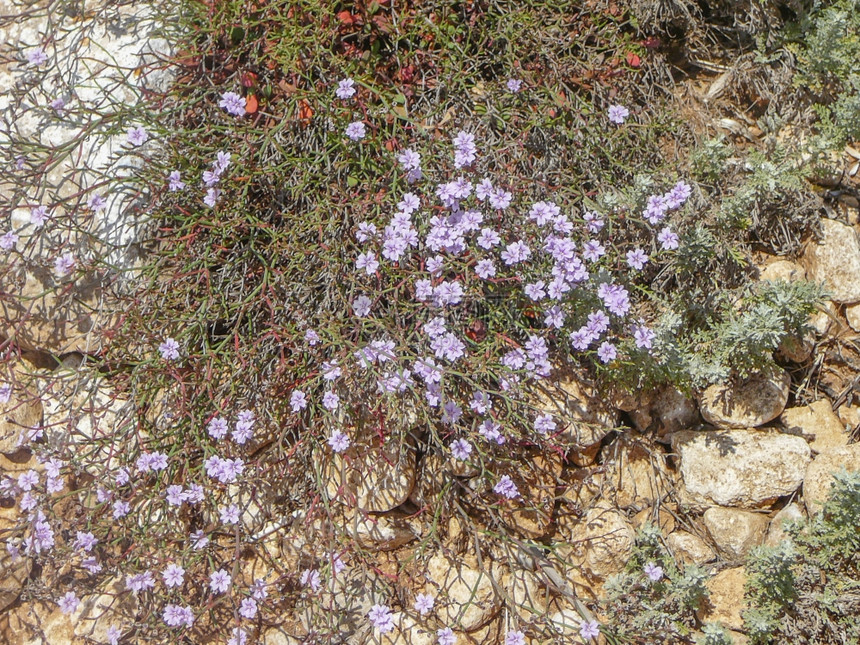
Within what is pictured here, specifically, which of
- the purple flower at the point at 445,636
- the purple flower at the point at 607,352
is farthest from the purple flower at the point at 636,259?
the purple flower at the point at 445,636

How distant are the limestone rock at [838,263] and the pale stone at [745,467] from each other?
2.88ft

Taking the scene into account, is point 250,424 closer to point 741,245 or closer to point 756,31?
point 741,245

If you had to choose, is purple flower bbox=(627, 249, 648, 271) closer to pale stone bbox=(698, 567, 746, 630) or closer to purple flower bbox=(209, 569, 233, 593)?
pale stone bbox=(698, 567, 746, 630)

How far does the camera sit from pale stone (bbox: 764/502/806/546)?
407 cm

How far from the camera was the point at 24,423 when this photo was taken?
425 centimetres

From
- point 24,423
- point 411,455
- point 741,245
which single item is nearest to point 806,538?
point 741,245

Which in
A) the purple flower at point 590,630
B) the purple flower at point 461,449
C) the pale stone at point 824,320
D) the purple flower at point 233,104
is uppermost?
the purple flower at point 233,104

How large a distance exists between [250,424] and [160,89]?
2.06 meters

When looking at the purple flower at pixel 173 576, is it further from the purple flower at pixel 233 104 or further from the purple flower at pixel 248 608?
the purple flower at pixel 233 104

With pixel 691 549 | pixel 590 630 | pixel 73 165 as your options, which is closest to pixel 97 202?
pixel 73 165

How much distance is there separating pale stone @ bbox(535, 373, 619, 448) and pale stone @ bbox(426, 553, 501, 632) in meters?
0.85

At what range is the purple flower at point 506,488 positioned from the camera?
3.86 meters

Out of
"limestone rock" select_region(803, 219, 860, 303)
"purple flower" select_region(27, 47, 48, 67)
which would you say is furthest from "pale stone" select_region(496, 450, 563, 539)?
"purple flower" select_region(27, 47, 48, 67)

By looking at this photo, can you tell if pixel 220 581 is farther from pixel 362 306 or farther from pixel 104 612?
pixel 362 306
